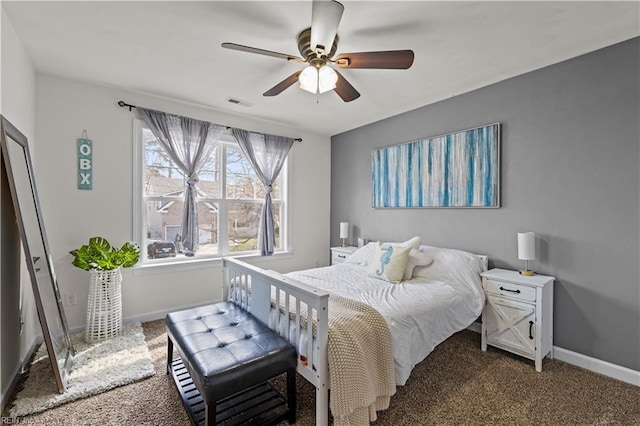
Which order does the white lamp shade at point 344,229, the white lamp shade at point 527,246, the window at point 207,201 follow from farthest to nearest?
the white lamp shade at point 344,229, the window at point 207,201, the white lamp shade at point 527,246

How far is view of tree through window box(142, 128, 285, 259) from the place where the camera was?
3.29m

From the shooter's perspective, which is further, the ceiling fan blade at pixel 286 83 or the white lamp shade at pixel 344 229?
the white lamp shade at pixel 344 229

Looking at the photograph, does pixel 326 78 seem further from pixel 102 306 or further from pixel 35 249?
pixel 102 306

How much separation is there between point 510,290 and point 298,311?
6.06 ft

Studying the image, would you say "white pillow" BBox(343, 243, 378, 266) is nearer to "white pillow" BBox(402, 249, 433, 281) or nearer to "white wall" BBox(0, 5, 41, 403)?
"white pillow" BBox(402, 249, 433, 281)

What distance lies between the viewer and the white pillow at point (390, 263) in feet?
8.87

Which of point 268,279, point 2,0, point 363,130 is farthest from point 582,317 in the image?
point 2,0

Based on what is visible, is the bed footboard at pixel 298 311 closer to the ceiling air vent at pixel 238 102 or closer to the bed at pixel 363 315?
the bed at pixel 363 315

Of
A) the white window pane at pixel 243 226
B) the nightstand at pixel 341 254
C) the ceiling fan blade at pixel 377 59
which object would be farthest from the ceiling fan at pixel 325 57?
the nightstand at pixel 341 254

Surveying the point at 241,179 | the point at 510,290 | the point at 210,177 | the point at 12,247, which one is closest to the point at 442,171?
the point at 510,290

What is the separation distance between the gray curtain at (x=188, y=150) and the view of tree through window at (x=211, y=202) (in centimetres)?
13

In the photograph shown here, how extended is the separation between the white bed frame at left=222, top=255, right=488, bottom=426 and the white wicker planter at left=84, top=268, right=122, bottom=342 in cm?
109

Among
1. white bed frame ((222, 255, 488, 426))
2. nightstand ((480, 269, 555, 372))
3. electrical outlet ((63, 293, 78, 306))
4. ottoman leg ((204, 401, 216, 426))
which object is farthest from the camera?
electrical outlet ((63, 293, 78, 306))

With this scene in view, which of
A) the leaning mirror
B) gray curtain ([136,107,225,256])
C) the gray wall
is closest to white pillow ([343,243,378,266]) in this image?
the gray wall
